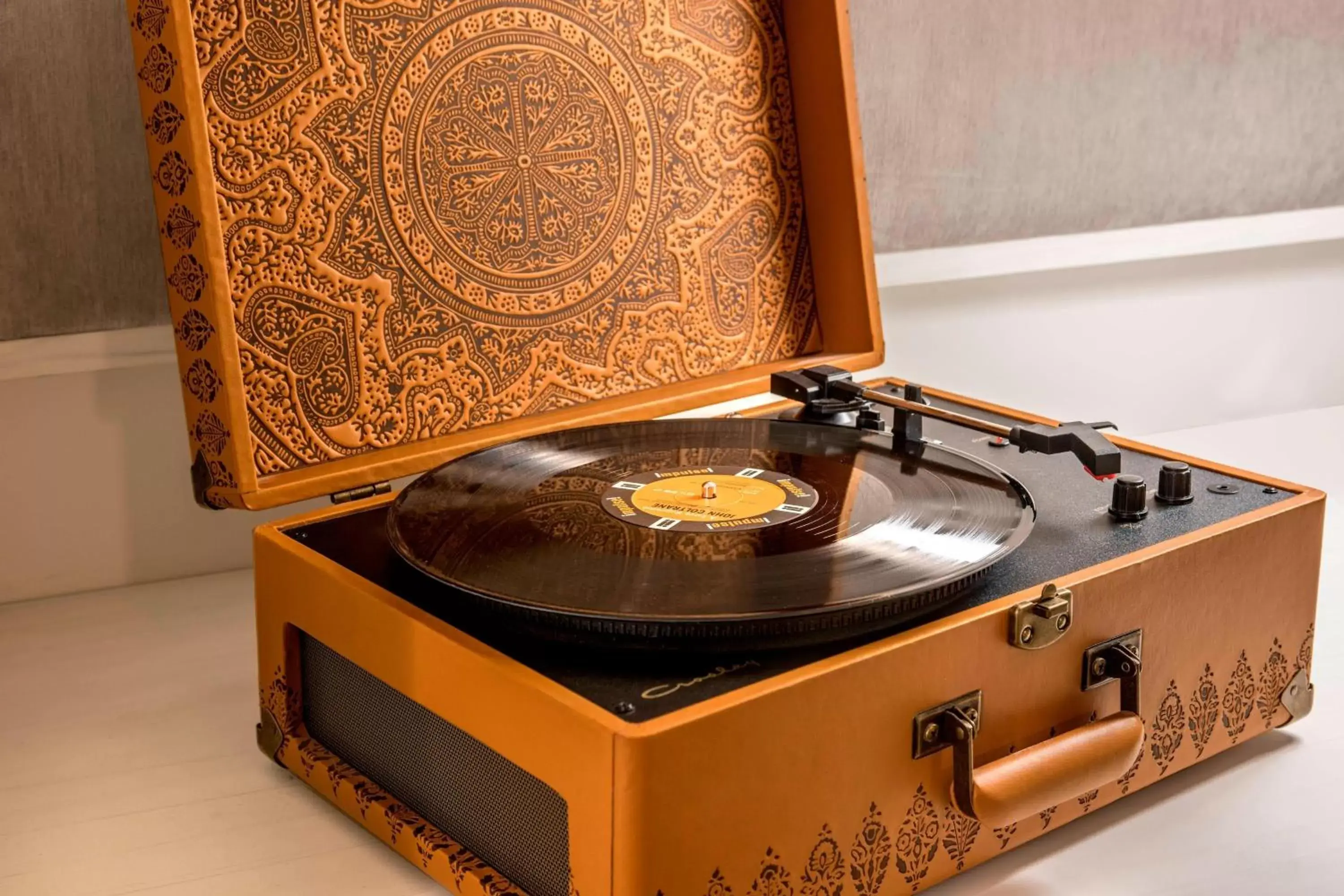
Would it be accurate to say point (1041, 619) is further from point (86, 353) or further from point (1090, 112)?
point (1090, 112)

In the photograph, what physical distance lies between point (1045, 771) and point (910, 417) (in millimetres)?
379

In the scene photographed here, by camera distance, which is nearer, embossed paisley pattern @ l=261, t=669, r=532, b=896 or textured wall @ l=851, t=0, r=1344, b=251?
embossed paisley pattern @ l=261, t=669, r=532, b=896

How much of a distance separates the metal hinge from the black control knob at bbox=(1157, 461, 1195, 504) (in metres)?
0.64

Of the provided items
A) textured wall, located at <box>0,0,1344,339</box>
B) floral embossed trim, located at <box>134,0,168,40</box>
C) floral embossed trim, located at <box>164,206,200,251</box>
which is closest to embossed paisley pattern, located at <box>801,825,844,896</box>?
floral embossed trim, located at <box>164,206,200,251</box>

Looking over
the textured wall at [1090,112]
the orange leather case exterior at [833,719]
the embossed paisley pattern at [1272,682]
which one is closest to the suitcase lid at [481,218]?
the orange leather case exterior at [833,719]

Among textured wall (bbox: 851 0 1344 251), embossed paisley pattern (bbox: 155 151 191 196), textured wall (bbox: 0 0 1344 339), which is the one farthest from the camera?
textured wall (bbox: 851 0 1344 251)

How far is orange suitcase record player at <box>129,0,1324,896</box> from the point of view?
0.89 m

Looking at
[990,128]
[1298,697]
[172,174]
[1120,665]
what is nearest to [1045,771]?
[1120,665]

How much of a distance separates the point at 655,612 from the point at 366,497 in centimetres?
→ 45

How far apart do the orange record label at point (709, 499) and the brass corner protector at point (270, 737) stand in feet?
1.06

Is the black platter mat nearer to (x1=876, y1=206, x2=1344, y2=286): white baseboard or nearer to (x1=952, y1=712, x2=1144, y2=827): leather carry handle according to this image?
(x1=952, y1=712, x2=1144, y2=827): leather carry handle

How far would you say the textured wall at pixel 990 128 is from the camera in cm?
141

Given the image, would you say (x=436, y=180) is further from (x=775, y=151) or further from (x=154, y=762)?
(x=154, y=762)

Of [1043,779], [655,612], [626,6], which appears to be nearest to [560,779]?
[655,612]
